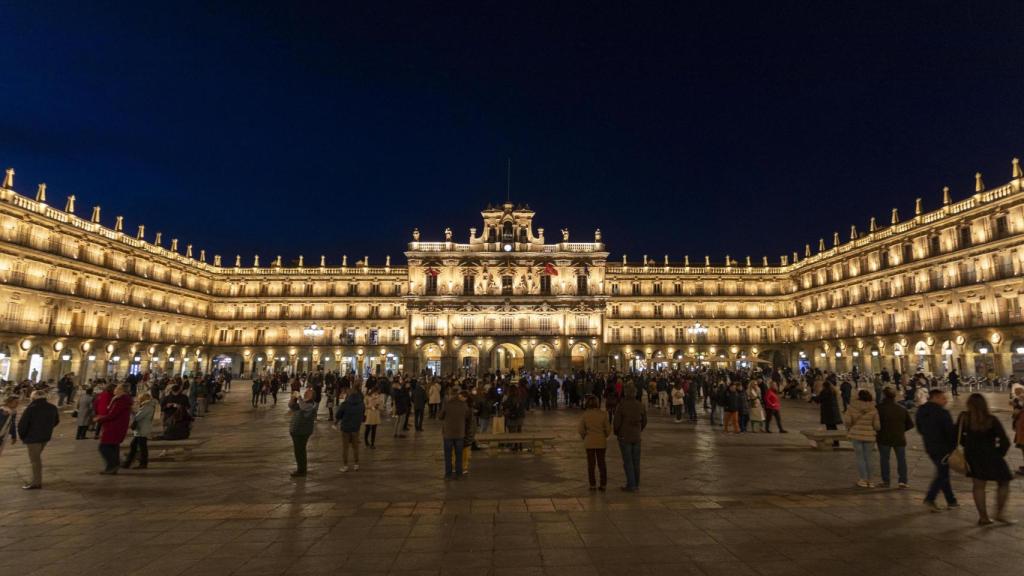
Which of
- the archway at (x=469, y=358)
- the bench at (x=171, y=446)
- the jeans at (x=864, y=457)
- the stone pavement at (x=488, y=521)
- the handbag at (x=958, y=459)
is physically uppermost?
the archway at (x=469, y=358)

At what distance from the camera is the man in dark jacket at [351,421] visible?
402 inches

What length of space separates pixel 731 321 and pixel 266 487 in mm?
61972

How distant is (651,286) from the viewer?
213 feet

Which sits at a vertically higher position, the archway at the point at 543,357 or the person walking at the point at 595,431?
the archway at the point at 543,357

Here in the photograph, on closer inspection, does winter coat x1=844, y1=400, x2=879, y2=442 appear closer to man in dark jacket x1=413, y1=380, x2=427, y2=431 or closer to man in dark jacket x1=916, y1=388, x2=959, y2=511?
man in dark jacket x1=916, y1=388, x2=959, y2=511

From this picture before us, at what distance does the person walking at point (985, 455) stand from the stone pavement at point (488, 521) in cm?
31

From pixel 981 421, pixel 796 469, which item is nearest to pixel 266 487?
pixel 796 469

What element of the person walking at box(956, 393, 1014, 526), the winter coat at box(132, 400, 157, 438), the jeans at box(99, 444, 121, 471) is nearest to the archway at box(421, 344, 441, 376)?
the winter coat at box(132, 400, 157, 438)

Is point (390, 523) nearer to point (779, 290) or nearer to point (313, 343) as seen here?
point (313, 343)

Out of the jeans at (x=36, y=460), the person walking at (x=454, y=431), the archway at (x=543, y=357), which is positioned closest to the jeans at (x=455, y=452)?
the person walking at (x=454, y=431)

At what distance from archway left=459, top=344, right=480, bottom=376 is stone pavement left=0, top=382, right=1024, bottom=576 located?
45.4 meters

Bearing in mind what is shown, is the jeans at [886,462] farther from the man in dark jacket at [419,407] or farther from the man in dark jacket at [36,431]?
the man in dark jacket at [36,431]

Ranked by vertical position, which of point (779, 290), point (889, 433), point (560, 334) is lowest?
point (889, 433)

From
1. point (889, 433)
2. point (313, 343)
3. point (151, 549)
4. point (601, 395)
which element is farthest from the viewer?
point (313, 343)
